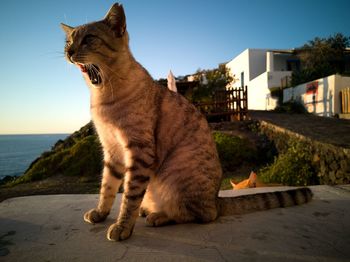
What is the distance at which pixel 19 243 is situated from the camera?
1.87 meters

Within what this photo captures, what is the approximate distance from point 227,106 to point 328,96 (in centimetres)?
550

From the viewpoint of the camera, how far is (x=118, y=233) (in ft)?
6.36

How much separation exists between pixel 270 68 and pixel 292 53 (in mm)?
2942

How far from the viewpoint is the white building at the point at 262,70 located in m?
24.4

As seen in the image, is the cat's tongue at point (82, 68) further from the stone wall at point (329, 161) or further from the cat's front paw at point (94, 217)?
the stone wall at point (329, 161)

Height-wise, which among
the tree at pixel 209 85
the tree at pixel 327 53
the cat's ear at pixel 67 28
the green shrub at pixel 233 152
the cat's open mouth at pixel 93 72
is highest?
the tree at pixel 327 53

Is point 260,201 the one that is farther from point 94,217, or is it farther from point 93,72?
point 93,72

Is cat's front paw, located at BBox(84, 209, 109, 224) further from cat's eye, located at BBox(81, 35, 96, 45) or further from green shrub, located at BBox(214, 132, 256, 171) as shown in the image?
green shrub, located at BBox(214, 132, 256, 171)

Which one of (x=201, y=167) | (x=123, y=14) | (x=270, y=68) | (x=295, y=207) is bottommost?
(x=295, y=207)

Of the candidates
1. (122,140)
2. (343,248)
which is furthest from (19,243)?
(343,248)

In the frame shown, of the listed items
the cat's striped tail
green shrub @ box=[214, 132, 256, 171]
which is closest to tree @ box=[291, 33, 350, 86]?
green shrub @ box=[214, 132, 256, 171]

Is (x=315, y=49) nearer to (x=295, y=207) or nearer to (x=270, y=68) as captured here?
(x=270, y=68)

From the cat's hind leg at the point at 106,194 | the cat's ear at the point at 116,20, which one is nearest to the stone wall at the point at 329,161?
the cat's hind leg at the point at 106,194

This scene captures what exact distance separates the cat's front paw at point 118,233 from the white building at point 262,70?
24.3 meters
